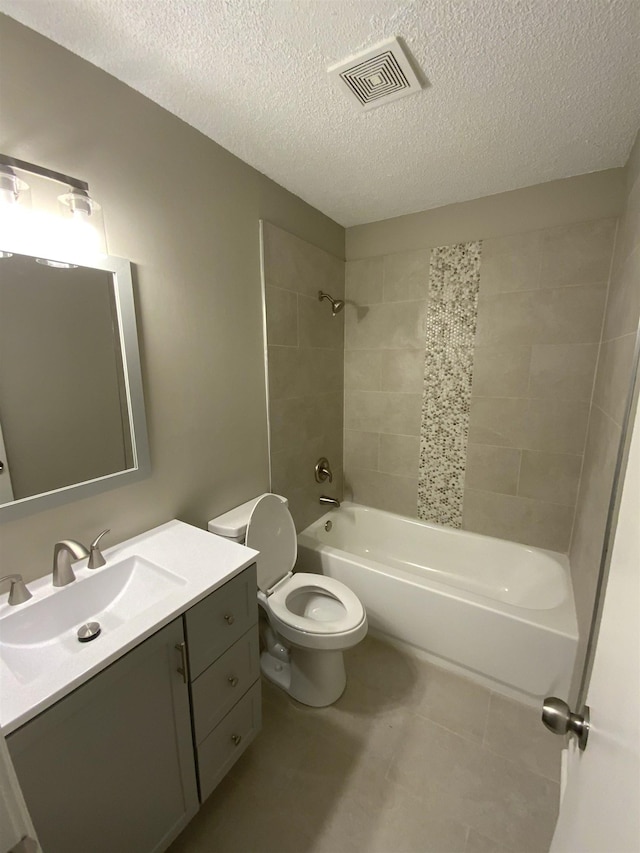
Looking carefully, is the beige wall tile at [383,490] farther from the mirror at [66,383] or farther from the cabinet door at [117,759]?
the cabinet door at [117,759]

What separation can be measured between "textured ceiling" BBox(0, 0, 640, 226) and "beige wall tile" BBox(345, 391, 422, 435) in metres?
1.25

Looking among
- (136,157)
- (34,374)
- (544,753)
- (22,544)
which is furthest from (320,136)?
(544,753)

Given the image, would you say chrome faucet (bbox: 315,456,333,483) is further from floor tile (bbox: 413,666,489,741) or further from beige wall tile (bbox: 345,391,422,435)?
floor tile (bbox: 413,666,489,741)

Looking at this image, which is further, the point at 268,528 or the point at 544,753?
the point at 268,528

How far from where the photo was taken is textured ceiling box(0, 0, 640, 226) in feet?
3.06

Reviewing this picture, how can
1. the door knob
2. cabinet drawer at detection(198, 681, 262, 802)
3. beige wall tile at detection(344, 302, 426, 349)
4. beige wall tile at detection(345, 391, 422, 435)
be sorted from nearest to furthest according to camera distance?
1. the door knob
2. cabinet drawer at detection(198, 681, 262, 802)
3. beige wall tile at detection(344, 302, 426, 349)
4. beige wall tile at detection(345, 391, 422, 435)

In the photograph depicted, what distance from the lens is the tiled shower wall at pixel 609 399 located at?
1225 millimetres

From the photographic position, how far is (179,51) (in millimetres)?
1056

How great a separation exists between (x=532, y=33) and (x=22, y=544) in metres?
2.07

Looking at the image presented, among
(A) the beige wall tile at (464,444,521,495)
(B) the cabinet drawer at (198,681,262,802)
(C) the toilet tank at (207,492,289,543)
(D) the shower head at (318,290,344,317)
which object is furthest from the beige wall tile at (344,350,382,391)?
(B) the cabinet drawer at (198,681,262,802)

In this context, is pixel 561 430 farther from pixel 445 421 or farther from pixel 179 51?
pixel 179 51

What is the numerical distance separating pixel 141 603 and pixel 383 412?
182 cm

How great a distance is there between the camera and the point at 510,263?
1.97 meters

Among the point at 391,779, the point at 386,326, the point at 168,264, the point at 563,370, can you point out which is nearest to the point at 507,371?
the point at 563,370
